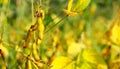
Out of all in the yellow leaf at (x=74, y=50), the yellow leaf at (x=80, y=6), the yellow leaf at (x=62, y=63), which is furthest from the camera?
the yellow leaf at (x=74, y=50)

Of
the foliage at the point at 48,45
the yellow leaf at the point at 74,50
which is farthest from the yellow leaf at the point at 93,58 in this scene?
the yellow leaf at the point at 74,50

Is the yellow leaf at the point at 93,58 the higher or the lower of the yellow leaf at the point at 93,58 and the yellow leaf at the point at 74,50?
the higher

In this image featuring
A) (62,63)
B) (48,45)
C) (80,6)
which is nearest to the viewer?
(80,6)

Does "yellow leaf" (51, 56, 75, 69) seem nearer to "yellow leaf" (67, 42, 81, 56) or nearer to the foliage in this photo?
the foliage

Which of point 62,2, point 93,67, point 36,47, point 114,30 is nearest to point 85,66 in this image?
point 93,67

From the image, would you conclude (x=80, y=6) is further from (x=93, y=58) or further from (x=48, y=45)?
(x=48, y=45)

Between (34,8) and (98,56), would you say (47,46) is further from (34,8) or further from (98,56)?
(34,8)

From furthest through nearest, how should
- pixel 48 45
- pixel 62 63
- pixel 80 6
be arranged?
pixel 48 45, pixel 62 63, pixel 80 6

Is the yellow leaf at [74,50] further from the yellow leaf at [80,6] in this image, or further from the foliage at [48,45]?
the yellow leaf at [80,6]

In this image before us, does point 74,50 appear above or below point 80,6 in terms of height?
below

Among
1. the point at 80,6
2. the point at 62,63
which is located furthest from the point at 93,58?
the point at 80,6

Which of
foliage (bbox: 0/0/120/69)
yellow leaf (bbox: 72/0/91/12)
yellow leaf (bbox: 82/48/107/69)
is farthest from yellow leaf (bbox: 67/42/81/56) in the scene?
yellow leaf (bbox: 72/0/91/12)
